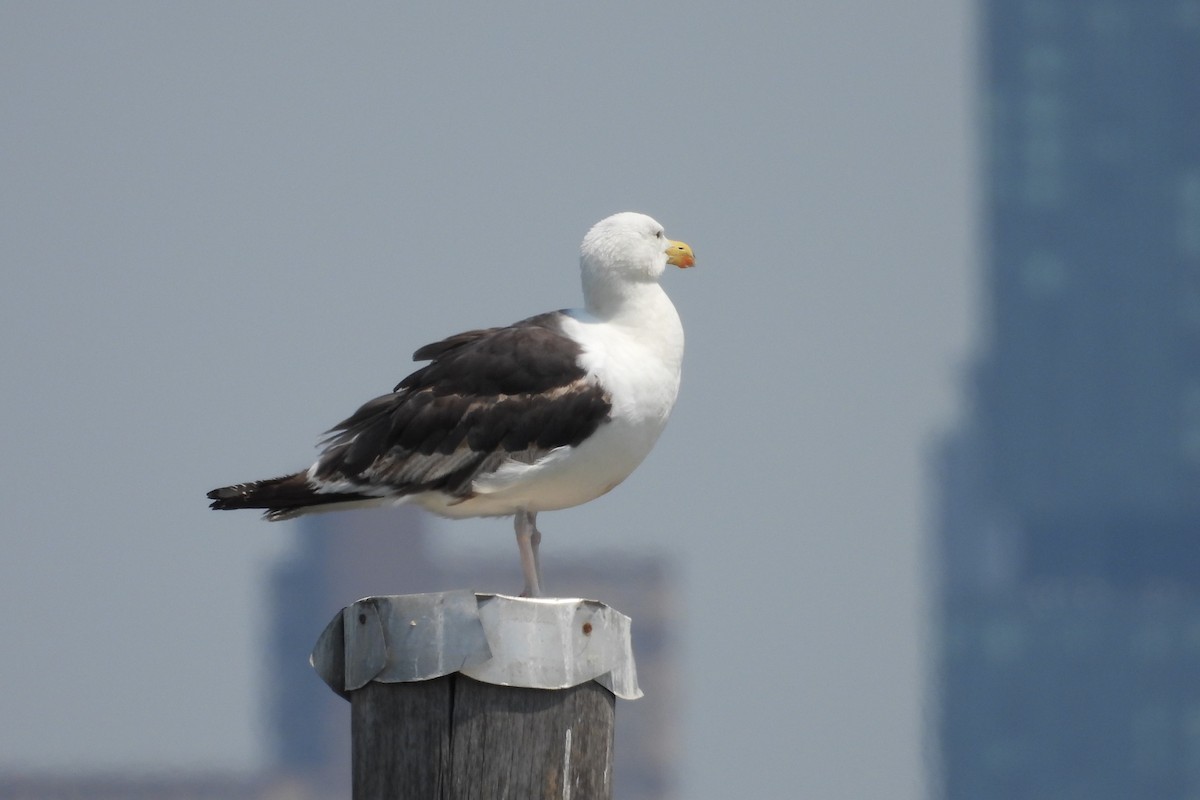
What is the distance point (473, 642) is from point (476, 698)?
15cm

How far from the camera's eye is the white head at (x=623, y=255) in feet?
28.9

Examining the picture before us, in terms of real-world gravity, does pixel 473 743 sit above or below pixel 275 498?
below

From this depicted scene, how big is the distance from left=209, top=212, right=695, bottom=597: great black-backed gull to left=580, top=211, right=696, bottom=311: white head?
0.10m

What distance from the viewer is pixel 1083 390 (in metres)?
128

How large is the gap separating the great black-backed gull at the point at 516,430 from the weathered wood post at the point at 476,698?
215 centimetres

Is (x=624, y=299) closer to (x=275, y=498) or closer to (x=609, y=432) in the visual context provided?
(x=609, y=432)

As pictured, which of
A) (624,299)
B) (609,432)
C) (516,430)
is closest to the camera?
(609,432)

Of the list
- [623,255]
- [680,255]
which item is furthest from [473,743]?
[680,255]

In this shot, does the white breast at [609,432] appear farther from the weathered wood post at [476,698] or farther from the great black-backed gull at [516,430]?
the weathered wood post at [476,698]

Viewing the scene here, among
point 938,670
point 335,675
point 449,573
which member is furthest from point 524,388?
point 449,573

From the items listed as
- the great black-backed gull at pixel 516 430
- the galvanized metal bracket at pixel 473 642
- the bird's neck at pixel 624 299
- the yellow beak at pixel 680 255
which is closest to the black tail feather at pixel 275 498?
the great black-backed gull at pixel 516 430

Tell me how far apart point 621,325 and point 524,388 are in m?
0.51

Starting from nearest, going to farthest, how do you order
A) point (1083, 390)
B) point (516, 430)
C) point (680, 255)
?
point (516, 430) < point (680, 255) < point (1083, 390)

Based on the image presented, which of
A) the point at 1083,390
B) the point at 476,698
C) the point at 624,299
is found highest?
the point at 1083,390
